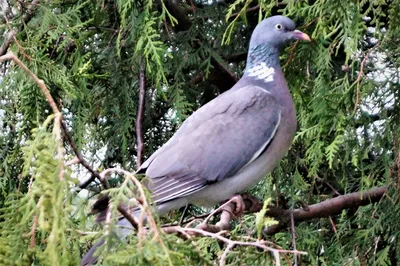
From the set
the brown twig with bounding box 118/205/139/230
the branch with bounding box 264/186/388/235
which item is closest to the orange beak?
the branch with bounding box 264/186/388/235

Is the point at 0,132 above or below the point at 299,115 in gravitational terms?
above

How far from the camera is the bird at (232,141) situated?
8.82ft

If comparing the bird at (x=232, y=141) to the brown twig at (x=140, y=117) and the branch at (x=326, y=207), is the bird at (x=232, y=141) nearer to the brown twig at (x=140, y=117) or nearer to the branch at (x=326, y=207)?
the brown twig at (x=140, y=117)

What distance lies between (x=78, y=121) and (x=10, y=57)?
1428 mm

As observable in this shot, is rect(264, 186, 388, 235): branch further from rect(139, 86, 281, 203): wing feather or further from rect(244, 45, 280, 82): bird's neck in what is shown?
rect(244, 45, 280, 82): bird's neck

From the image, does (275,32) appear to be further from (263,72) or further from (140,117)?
(140,117)

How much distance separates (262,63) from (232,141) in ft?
1.22

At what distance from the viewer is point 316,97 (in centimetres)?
263

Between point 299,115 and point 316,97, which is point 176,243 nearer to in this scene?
point 316,97

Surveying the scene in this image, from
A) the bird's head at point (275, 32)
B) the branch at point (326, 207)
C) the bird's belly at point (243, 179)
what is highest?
the bird's head at point (275, 32)

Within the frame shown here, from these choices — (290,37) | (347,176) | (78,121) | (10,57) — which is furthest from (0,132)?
(10,57)

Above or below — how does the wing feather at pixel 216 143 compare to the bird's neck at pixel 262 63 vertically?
below

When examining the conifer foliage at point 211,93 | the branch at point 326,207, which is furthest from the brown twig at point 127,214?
the branch at point 326,207

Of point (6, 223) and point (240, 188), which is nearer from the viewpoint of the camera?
point (6, 223)
